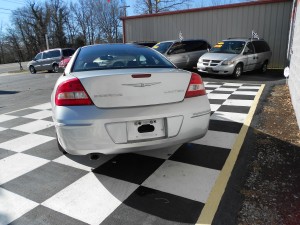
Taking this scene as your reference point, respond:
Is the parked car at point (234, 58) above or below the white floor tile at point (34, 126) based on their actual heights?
above

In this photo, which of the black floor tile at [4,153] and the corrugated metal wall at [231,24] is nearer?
the black floor tile at [4,153]

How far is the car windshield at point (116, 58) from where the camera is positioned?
9.62ft

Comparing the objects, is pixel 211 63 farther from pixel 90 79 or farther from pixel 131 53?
pixel 90 79

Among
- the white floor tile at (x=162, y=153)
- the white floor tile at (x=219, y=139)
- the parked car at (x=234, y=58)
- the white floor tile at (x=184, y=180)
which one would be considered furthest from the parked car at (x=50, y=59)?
the white floor tile at (x=184, y=180)

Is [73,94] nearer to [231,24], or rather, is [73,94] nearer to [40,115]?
[40,115]

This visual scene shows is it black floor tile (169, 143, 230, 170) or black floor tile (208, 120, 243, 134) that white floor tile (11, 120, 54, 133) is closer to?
black floor tile (169, 143, 230, 170)

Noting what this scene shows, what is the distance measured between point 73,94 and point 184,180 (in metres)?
1.39

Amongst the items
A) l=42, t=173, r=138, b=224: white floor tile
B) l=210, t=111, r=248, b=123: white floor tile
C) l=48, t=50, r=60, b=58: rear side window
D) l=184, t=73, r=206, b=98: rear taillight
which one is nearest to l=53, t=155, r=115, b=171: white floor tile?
l=42, t=173, r=138, b=224: white floor tile

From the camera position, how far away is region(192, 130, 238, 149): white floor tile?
11.2ft

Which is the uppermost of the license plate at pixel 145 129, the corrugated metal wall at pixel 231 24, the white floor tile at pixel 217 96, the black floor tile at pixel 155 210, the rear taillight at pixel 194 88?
the corrugated metal wall at pixel 231 24

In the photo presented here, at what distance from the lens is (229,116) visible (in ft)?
15.3

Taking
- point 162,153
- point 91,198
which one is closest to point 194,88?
point 162,153

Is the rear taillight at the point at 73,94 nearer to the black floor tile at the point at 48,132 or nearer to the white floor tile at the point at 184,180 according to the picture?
the white floor tile at the point at 184,180

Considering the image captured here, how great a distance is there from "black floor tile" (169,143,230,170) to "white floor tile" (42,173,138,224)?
0.81m
